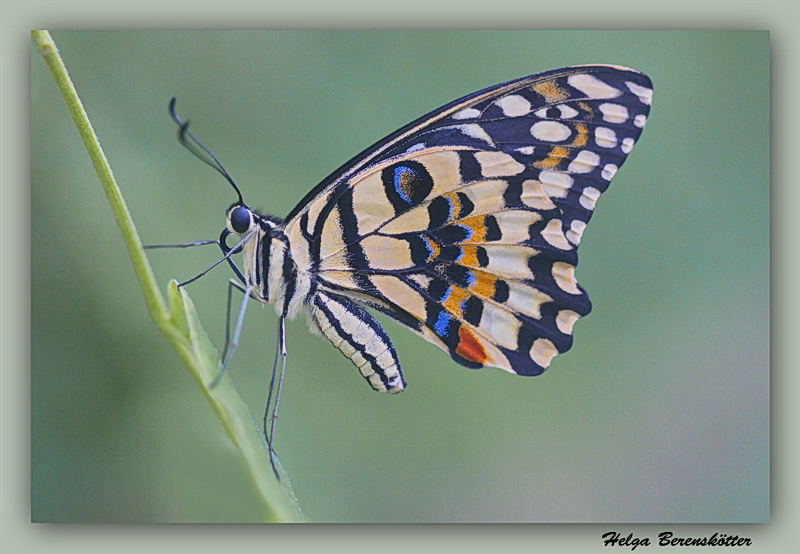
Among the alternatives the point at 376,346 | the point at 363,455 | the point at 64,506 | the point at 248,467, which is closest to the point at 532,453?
the point at 363,455

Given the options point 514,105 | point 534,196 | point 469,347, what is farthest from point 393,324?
point 514,105

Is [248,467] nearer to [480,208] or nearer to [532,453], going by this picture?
[480,208]

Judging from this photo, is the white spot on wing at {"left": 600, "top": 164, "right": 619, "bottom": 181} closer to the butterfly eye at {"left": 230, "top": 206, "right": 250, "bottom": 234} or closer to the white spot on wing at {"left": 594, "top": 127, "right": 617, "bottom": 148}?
the white spot on wing at {"left": 594, "top": 127, "right": 617, "bottom": 148}

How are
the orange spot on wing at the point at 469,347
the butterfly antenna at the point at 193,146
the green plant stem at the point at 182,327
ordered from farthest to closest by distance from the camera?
1. the orange spot on wing at the point at 469,347
2. the butterfly antenna at the point at 193,146
3. the green plant stem at the point at 182,327

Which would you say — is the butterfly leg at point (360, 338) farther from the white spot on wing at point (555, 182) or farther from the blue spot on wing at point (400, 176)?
the white spot on wing at point (555, 182)

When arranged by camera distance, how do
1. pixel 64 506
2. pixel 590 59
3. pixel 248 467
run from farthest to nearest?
pixel 590 59, pixel 64 506, pixel 248 467

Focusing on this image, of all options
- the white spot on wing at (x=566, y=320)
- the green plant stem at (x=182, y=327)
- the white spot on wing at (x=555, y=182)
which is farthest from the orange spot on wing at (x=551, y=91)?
the green plant stem at (x=182, y=327)

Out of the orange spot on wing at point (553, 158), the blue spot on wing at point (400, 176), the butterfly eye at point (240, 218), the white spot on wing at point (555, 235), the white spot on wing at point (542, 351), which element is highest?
the orange spot on wing at point (553, 158)
